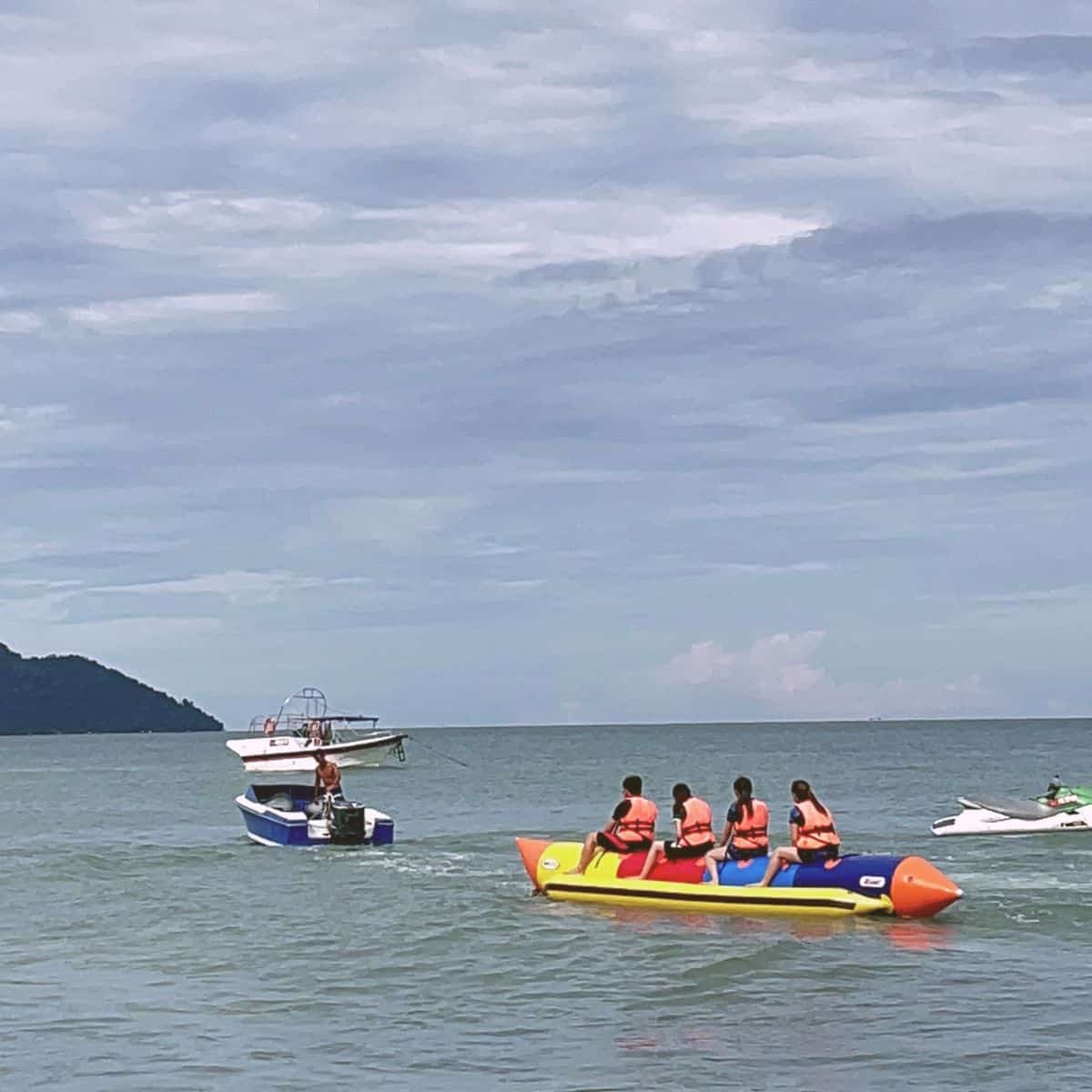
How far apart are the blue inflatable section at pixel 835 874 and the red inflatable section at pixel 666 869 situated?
0.46 m

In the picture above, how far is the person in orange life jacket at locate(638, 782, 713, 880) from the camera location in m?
24.3

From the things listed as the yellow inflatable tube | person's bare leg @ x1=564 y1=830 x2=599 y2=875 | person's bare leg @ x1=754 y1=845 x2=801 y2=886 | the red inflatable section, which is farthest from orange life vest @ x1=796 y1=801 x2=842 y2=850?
person's bare leg @ x1=564 y1=830 x2=599 y2=875

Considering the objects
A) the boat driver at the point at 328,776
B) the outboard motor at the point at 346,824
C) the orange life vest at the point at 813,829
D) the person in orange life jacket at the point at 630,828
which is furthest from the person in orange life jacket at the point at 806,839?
the boat driver at the point at 328,776

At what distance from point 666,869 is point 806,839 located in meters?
2.22

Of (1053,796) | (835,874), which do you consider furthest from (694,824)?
(1053,796)

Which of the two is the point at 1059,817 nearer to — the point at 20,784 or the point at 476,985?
the point at 476,985

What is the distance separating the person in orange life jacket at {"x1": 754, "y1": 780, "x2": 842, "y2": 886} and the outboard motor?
1261cm

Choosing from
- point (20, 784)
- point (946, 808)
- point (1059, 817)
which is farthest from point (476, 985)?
point (20, 784)

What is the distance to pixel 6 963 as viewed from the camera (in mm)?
21188

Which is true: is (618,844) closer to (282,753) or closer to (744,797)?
(744,797)

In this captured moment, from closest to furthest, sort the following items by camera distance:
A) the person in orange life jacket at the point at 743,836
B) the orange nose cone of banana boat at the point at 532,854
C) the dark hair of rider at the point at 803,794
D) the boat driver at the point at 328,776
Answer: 1. the dark hair of rider at the point at 803,794
2. the person in orange life jacket at the point at 743,836
3. the orange nose cone of banana boat at the point at 532,854
4. the boat driver at the point at 328,776

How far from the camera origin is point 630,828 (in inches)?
1001

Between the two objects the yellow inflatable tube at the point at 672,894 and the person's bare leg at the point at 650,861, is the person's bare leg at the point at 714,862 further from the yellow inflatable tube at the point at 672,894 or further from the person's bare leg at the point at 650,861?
the person's bare leg at the point at 650,861

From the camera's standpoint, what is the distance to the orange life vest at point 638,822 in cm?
2519
